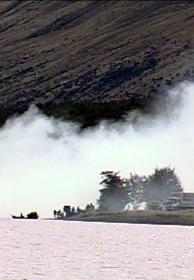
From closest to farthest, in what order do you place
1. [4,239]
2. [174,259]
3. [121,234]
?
[174,259]
[4,239]
[121,234]

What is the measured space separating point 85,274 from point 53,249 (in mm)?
36584

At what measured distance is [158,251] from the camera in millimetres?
128875

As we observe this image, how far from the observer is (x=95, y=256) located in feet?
379

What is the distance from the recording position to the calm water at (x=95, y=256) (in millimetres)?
90750

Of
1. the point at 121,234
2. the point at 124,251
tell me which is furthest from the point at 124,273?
the point at 121,234

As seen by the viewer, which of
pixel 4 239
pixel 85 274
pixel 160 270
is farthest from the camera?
A: pixel 4 239

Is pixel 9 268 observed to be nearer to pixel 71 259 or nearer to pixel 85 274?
pixel 85 274

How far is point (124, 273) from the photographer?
9250cm

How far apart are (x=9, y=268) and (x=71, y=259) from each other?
50.5ft

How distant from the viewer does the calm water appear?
90750 mm

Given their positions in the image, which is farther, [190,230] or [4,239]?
[190,230]

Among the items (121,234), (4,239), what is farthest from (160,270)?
(121,234)

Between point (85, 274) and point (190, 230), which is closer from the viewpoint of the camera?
point (85, 274)

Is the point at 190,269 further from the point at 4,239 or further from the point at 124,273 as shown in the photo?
the point at 4,239
